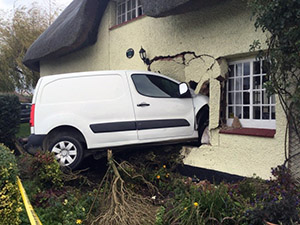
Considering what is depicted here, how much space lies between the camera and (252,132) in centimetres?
525

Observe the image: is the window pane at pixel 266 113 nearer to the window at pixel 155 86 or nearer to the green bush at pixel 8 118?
the window at pixel 155 86

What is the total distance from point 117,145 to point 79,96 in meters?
1.20

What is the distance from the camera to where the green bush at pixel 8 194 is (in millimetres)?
3582

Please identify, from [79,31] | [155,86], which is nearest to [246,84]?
[155,86]

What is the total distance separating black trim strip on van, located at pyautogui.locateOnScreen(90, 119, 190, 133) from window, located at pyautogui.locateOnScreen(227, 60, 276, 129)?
1.11 meters

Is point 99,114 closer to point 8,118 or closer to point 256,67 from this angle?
point 256,67

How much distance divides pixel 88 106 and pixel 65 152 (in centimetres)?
98

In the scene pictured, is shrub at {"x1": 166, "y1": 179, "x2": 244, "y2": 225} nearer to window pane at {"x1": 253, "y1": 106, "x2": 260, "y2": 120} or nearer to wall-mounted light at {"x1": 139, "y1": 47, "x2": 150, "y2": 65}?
window pane at {"x1": 253, "y1": 106, "x2": 260, "y2": 120}

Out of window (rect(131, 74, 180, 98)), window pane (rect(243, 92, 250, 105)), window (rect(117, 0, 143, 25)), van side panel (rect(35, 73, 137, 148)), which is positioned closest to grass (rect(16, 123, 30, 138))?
window (rect(117, 0, 143, 25))

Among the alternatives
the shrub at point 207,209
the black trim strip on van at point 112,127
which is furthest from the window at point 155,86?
the shrub at point 207,209

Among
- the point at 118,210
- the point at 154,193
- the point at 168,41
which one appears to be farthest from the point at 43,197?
the point at 168,41

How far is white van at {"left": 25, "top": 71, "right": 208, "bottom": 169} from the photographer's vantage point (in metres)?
5.68

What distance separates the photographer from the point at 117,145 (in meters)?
5.75

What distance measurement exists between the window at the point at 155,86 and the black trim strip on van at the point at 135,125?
54 centimetres
